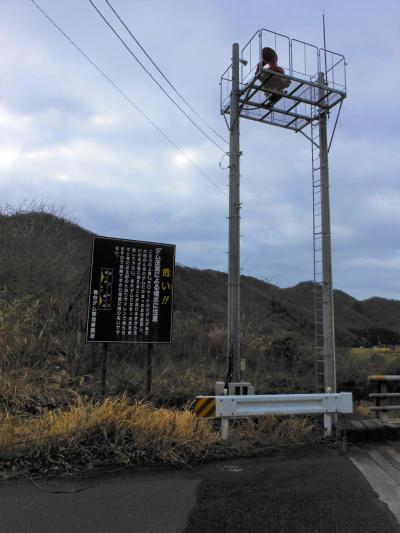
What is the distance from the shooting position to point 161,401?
8328 millimetres

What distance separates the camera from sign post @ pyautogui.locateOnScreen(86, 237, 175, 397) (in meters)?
7.85

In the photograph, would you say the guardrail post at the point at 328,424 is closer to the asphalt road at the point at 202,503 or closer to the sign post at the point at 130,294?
the asphalt road at the point at 202,503

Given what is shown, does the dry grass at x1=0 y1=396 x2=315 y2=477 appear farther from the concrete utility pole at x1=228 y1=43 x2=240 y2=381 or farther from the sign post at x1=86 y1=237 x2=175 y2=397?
the concrete utility pole at x1=228 y1=43 x2=240 y2=381

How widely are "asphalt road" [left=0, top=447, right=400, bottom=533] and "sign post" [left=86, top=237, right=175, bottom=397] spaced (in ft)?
10.0

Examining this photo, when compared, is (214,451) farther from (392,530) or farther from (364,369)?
(364,369)

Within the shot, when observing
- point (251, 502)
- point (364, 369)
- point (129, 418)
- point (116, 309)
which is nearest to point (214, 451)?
point (129, 418)

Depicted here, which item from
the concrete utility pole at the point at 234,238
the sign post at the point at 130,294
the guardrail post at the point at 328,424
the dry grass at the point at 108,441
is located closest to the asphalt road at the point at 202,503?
the dry grass at the point at 108,441

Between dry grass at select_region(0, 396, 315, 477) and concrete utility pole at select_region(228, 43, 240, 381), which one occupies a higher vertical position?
concrete utility pole at select_region(228, 43, 240, 381)

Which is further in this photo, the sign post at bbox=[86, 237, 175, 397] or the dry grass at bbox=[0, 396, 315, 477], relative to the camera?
the sign post at bbox=[86, 237, 175, 397]

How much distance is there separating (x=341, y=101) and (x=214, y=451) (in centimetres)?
781

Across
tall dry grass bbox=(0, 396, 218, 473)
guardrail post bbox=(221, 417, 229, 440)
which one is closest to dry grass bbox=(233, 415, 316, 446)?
guardrail post bbox=(221, 417, 229, 440)

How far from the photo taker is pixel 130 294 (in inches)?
317

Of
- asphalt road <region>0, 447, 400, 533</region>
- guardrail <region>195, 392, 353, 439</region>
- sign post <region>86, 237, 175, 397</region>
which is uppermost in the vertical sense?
sign post <region>86, 237, 175, 397</region>

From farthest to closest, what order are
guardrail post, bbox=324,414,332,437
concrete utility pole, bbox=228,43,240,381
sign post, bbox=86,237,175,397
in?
1. concrete utility pole, bbox=228,43,240,381
2. sign post, bbox=86,237,175,397
3. guardrail post, bbox=324,414,332,437
